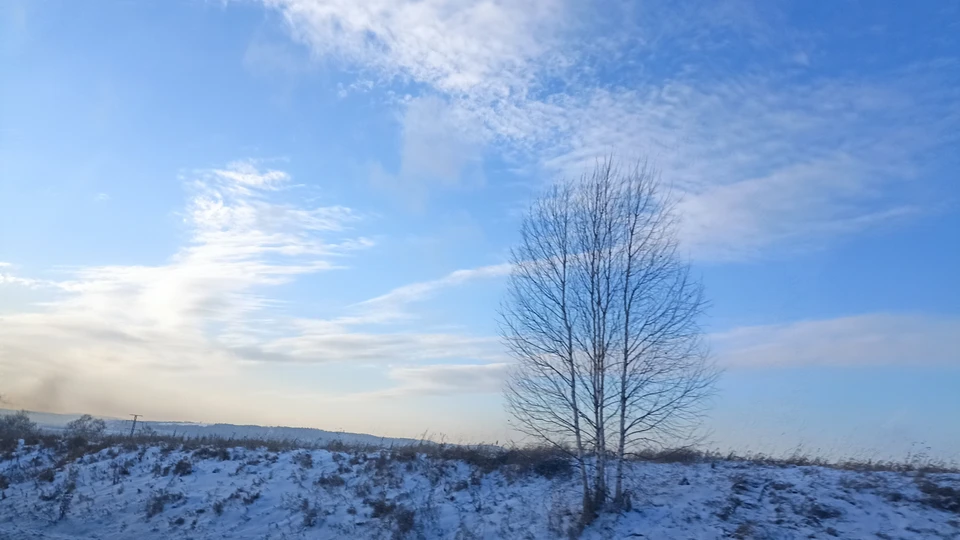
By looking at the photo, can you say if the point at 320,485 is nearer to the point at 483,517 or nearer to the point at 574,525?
the point at 483,517

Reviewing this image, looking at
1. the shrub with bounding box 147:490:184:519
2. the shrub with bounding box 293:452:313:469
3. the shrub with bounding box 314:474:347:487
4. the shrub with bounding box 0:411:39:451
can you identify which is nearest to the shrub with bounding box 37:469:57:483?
the shrub with bounding box 147:490:184:519

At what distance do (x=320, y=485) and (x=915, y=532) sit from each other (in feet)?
50.9

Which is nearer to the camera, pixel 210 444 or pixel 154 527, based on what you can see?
pixel 154 527

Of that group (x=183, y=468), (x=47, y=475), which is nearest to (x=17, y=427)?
(x=47, y=475)

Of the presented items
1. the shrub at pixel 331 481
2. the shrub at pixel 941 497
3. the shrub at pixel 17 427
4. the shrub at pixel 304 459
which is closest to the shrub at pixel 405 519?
the shrub at pixel 331 481

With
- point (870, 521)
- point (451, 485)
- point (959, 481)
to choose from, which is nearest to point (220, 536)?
point (451, 485)

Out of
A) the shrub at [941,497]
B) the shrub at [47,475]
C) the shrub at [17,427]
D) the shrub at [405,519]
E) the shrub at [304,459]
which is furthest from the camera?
the shrub at [17,427]

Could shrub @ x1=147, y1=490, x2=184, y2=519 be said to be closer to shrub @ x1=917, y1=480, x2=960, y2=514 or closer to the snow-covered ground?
the snow-covered ground

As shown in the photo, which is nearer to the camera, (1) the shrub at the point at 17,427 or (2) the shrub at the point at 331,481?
(2) the shrub at the point at 331,481

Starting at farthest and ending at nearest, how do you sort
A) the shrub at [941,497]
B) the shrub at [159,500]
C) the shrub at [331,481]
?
the shrub at [331,481] < the shrub at [159,500] < the shrub at [941,497]

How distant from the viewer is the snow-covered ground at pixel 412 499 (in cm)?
1591

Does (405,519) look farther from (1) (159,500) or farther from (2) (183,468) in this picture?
(2) (183,468)

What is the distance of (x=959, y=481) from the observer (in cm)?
1627

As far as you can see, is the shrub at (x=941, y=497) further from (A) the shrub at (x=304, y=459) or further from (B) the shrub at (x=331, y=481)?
(A) the shrub at (x=304, y=459)
